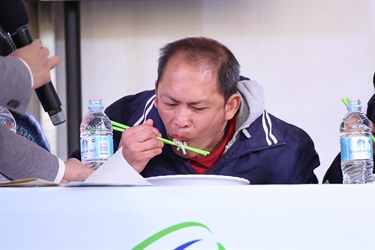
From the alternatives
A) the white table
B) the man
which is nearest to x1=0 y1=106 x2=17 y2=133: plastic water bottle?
the man

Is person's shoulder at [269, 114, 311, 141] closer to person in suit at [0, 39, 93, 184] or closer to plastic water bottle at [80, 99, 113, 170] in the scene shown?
plastic water bottle at [80, 99, 113, 170]

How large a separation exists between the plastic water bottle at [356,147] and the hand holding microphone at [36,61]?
78 cm

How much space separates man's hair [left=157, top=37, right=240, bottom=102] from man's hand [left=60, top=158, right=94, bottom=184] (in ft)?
1.47

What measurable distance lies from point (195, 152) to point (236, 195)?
782 millimetres

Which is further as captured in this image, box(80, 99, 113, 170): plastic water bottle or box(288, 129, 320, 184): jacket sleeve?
box(288, 129, 320, 184): jacket sleeve

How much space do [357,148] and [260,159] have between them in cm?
39

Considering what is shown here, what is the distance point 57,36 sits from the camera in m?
3.23

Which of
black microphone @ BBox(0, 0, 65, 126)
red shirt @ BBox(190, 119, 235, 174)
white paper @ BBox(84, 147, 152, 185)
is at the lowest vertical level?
red shirt @ BBox(190, 119, 235, 174)

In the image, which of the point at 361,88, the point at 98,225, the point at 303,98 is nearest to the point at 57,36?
the point at 303,98

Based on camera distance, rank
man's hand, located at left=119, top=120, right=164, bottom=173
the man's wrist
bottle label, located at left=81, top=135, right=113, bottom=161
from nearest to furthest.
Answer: the man's wrist < bottle label, located at left=81, top=135, right=113, bottom=161 < man's hand, located at left=119, top=120, right=164, bottom=173

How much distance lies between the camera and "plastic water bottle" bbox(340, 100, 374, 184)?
1.84 meters

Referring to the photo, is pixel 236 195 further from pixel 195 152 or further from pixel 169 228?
pixel 195 152

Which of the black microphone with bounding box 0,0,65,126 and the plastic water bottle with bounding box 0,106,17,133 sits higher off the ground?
the black microphone with bounding box 0,0,65,126

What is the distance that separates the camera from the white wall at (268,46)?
323 cm
